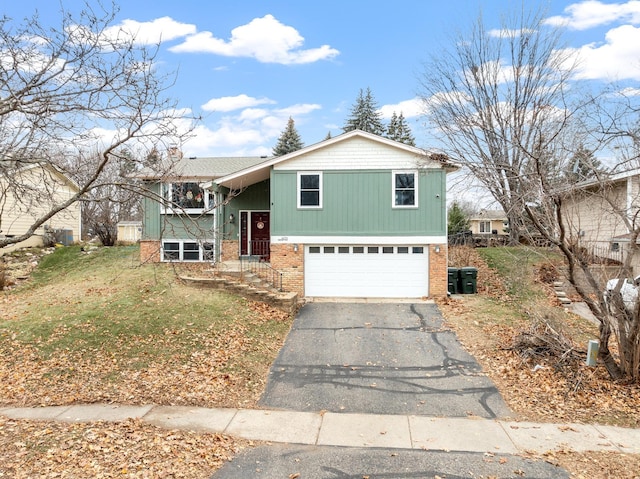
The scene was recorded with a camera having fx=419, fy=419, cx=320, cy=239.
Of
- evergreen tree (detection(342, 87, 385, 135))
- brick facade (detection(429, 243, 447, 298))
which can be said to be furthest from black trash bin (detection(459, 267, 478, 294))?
evergreen tree (detection(342, 87, 385, 135))

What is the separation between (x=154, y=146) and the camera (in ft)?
24.9

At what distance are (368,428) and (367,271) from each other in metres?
8.92

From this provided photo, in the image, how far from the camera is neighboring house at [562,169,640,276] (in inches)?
301

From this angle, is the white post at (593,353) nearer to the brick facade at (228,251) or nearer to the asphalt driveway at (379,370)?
the asphalt driveway at (379,370)

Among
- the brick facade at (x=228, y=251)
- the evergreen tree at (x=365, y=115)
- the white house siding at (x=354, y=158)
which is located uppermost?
the evergreen tree at (x=365, y=115)

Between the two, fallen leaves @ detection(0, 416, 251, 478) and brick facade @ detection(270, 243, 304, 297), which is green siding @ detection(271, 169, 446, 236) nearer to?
brick facade @ detection(270, 243, 304, 297)

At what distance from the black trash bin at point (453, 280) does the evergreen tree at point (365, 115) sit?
30447 millimetres

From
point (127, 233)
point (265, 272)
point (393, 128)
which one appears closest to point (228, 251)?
point (265, 272)

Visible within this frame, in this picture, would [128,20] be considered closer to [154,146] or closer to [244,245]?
[154,146]

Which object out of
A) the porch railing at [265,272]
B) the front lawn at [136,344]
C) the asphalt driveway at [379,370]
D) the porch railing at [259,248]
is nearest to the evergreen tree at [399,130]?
the porch railing at [259,248]

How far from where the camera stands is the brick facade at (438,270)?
14.8 meters

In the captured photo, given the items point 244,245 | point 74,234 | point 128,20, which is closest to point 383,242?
point 244,245

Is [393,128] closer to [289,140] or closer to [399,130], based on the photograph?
[399,130]

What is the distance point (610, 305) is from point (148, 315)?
10.5 meters
